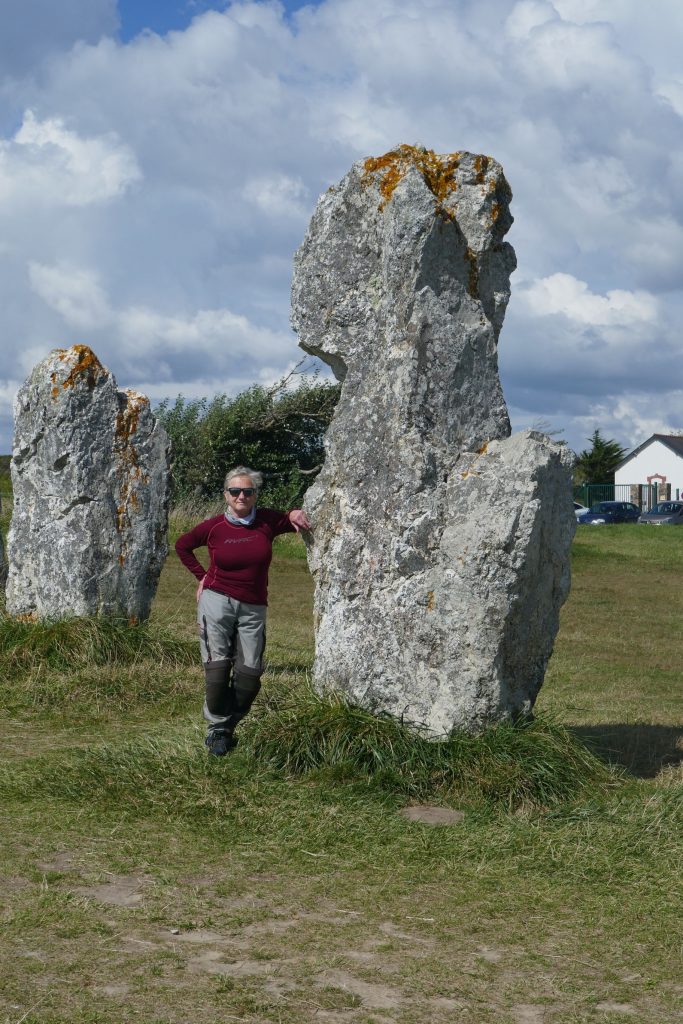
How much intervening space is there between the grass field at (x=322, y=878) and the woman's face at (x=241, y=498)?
1.34 m

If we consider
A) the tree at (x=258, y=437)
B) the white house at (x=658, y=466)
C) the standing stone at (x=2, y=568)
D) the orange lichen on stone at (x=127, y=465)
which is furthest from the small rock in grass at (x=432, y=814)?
the white house at (x=658, y=466)

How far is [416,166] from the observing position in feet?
26.1

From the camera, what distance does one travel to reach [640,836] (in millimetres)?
6691

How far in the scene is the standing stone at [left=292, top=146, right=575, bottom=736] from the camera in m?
7.53

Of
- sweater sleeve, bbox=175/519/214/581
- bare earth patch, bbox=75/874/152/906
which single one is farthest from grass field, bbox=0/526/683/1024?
sweater sleeve, bbox=175/519/214/581

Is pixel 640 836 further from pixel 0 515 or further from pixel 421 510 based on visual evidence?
pixel 0 515

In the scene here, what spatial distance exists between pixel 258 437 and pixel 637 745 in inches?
966

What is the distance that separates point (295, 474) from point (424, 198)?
24.7m

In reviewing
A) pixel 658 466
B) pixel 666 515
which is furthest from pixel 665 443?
pixel 666 515

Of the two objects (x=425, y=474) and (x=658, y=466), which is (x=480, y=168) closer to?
(x=425, y=474)

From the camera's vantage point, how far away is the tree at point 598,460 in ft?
239

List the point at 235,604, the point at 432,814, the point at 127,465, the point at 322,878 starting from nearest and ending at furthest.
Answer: the point at 322,878
the point at 432,814
the point at 235,604
the point at 127,465

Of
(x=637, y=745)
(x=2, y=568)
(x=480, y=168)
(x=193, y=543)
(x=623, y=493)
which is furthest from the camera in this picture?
(x=623, y=493)

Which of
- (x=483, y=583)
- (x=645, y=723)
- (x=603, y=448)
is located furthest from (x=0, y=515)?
(x=603, y=448)
